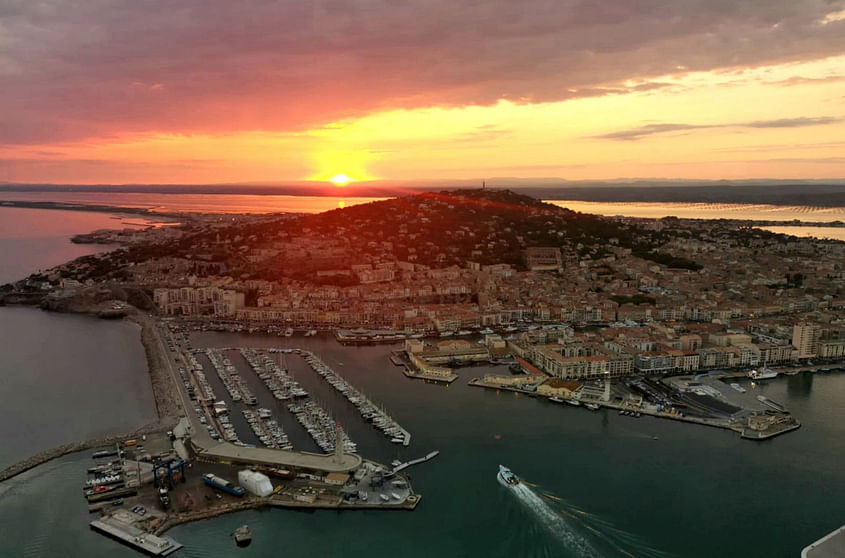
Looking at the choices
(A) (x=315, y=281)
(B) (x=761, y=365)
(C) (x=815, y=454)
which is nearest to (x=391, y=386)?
(C) (x=815, y=454)

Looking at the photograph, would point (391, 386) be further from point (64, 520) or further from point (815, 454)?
point (815, 454)

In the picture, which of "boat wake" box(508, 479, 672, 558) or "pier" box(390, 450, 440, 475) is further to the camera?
"pier" box(390, 450, 440, 475)

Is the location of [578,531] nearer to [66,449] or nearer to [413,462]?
[413,462]

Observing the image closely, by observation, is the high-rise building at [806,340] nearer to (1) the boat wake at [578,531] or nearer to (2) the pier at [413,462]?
(1) the boat wake at [578,531]

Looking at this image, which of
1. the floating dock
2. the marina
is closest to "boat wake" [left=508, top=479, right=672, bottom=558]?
the marina

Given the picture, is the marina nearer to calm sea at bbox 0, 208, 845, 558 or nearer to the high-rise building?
calm sea at bbox 0, 208, 845, 558

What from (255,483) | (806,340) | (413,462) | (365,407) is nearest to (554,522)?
(413,462)

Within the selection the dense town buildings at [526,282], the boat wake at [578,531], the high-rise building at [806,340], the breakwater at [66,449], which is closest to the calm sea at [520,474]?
the boat wake at [578,531]

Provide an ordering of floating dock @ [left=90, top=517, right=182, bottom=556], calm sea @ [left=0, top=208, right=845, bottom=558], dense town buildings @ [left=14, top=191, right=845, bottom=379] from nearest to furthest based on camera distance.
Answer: floating dock @ [left=90, top=517, right=182, bottom=556], calm sea @ [left=0, top=208, right=845, bottom=558], dense town buildings @ [left=14, top=191, right=845, bottom=379]
